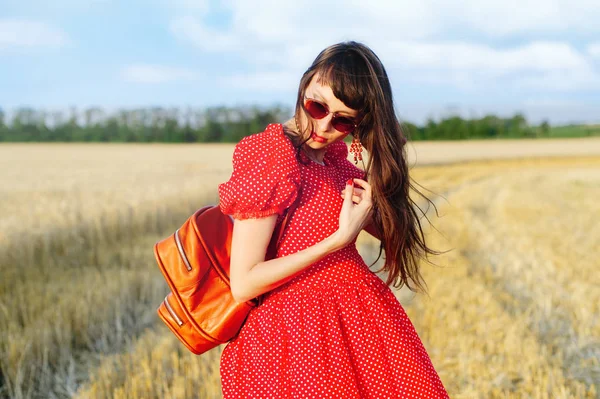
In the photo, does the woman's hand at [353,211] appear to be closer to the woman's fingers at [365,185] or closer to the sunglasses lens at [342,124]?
the woman's fingers at [365,185]

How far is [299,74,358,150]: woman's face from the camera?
2014mm

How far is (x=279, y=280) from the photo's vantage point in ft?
6.41

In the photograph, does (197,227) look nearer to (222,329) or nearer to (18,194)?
(222,329)

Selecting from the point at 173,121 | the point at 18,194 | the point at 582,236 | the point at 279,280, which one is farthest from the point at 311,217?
the point at 173,121

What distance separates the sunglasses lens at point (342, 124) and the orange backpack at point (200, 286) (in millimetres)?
300

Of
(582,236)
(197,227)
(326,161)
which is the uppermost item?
(326,161)

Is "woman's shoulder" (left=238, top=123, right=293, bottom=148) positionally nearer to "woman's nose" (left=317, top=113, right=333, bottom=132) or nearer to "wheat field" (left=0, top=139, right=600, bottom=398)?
"woman's nose" (left=317, top=113, right=333, bottom=132)

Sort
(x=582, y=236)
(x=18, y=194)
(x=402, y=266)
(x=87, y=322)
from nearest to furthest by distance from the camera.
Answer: (x=402, y=266) < (x=87, y=322) < (x=582, y=236) < (x=18, y=194)

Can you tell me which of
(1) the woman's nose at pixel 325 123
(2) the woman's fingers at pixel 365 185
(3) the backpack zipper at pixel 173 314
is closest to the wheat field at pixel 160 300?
(3) the backpack zipper at pixel 173 314

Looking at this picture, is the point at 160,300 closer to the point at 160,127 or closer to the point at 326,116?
the point at 326,116

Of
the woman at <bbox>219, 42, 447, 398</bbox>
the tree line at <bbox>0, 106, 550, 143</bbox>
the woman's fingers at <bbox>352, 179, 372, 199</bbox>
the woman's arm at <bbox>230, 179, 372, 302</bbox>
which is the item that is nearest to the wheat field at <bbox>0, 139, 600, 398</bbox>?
the woman at <bbox>219, 42, 447, 398</bbox>

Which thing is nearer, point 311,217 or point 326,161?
point 311,217

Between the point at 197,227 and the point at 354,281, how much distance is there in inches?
20.7

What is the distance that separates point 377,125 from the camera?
2.04 m
